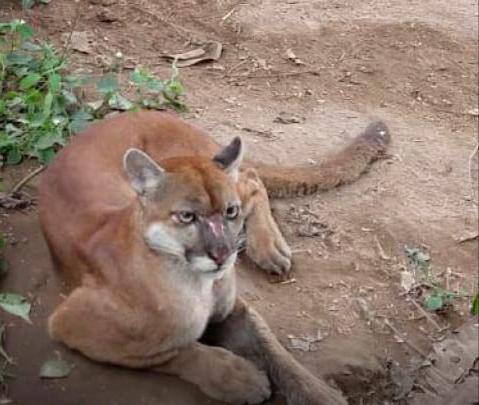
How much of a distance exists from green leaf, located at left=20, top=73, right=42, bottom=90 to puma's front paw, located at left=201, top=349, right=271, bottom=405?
6.12 feet

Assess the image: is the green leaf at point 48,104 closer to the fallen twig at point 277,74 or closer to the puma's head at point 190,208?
the fallen twig at point 277,74

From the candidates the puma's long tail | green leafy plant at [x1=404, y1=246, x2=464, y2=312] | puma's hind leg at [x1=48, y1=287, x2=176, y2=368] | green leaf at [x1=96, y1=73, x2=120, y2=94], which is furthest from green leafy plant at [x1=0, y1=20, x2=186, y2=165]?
green leafy plant at [x1=404, y1=246, x2=464, y2=312]

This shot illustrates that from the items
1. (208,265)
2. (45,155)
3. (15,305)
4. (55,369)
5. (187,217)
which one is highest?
→ (187,217)

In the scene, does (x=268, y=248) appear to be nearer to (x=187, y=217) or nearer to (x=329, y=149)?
(x=329, y=149)

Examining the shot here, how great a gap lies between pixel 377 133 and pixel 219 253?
4.41ft

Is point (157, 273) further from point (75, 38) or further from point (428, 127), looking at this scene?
point (75, 38)

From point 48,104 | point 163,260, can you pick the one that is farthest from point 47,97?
point 163,260

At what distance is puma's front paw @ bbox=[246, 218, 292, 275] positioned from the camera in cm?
455

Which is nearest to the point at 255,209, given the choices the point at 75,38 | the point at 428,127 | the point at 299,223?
the point at 299,223

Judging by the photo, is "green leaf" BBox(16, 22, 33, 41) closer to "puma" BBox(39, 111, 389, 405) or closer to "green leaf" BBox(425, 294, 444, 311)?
"puma" BBox(39, 111, 389, 405)

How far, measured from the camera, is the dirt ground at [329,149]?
406 cm

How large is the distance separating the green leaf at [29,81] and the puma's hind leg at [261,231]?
1.15m

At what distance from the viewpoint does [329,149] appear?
5.02m

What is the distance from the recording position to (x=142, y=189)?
384 centimetres
